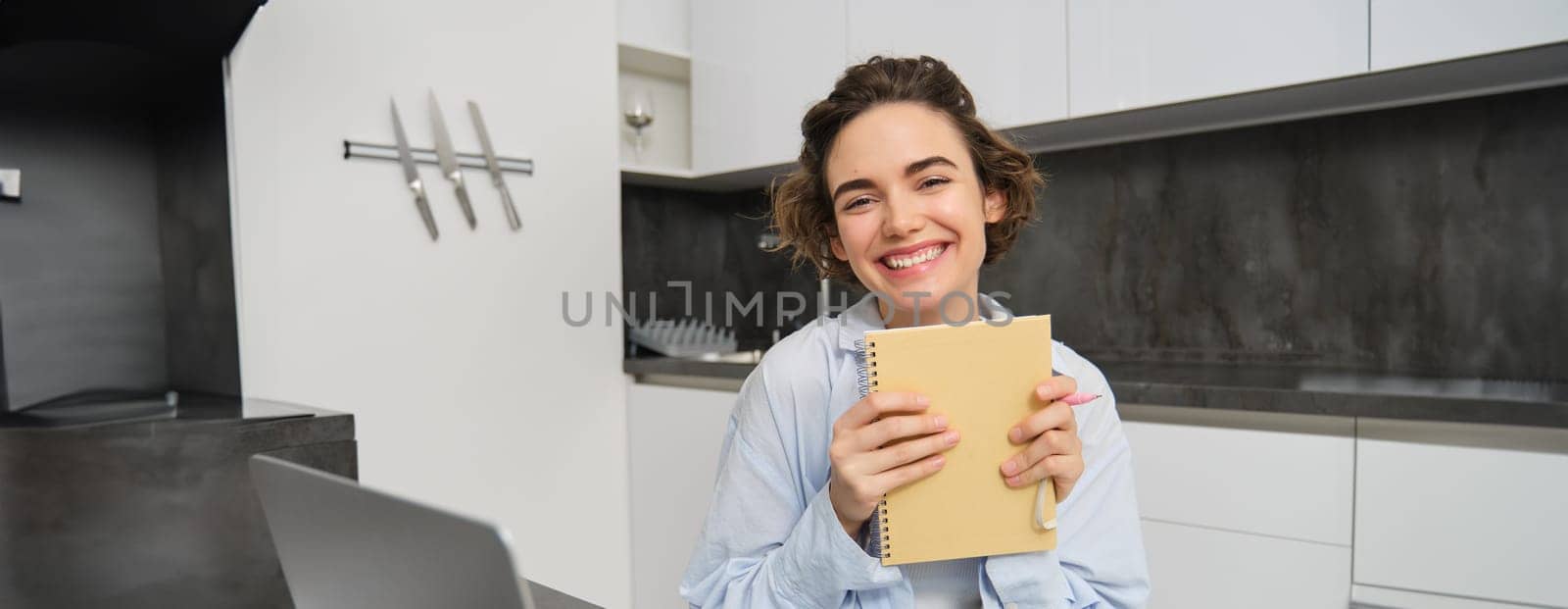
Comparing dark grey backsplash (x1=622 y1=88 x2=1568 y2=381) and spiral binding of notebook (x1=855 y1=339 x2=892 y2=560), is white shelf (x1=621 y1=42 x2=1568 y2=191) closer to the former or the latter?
dark grey backsplash (x1=622 y1=88 x2=1568 y2=381)

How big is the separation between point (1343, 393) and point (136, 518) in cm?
161

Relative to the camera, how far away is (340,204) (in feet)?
5.92

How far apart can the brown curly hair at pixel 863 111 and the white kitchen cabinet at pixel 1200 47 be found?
2.70ft

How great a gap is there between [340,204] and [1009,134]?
1451 millimetres

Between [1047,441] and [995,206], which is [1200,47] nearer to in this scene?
[995,206]

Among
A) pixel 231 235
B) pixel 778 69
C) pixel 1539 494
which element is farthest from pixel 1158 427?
pixel 231 235

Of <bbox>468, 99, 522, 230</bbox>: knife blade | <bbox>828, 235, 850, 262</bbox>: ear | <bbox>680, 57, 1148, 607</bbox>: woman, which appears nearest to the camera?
<bbox>680, 57, 1148, 607</bbox>: woman

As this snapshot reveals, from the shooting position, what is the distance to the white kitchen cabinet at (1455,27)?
1.31 metres

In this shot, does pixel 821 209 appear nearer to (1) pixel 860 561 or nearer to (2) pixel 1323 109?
(1) pixel 860 561

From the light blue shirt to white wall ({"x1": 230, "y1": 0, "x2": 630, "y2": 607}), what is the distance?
1.23 m

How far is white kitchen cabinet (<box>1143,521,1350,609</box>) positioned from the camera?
1.36 metres

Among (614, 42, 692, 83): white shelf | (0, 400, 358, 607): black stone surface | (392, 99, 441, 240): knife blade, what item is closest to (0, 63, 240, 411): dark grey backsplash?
(392, 99, 441, 240): knife blade

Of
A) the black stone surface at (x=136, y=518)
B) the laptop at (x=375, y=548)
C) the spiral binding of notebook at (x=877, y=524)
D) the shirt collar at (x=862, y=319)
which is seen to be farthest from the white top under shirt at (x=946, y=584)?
the black stone surface at (x=136, y=518)

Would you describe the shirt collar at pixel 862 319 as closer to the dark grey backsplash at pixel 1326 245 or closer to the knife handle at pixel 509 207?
the dark grey backsplash at pixel 1326 245
